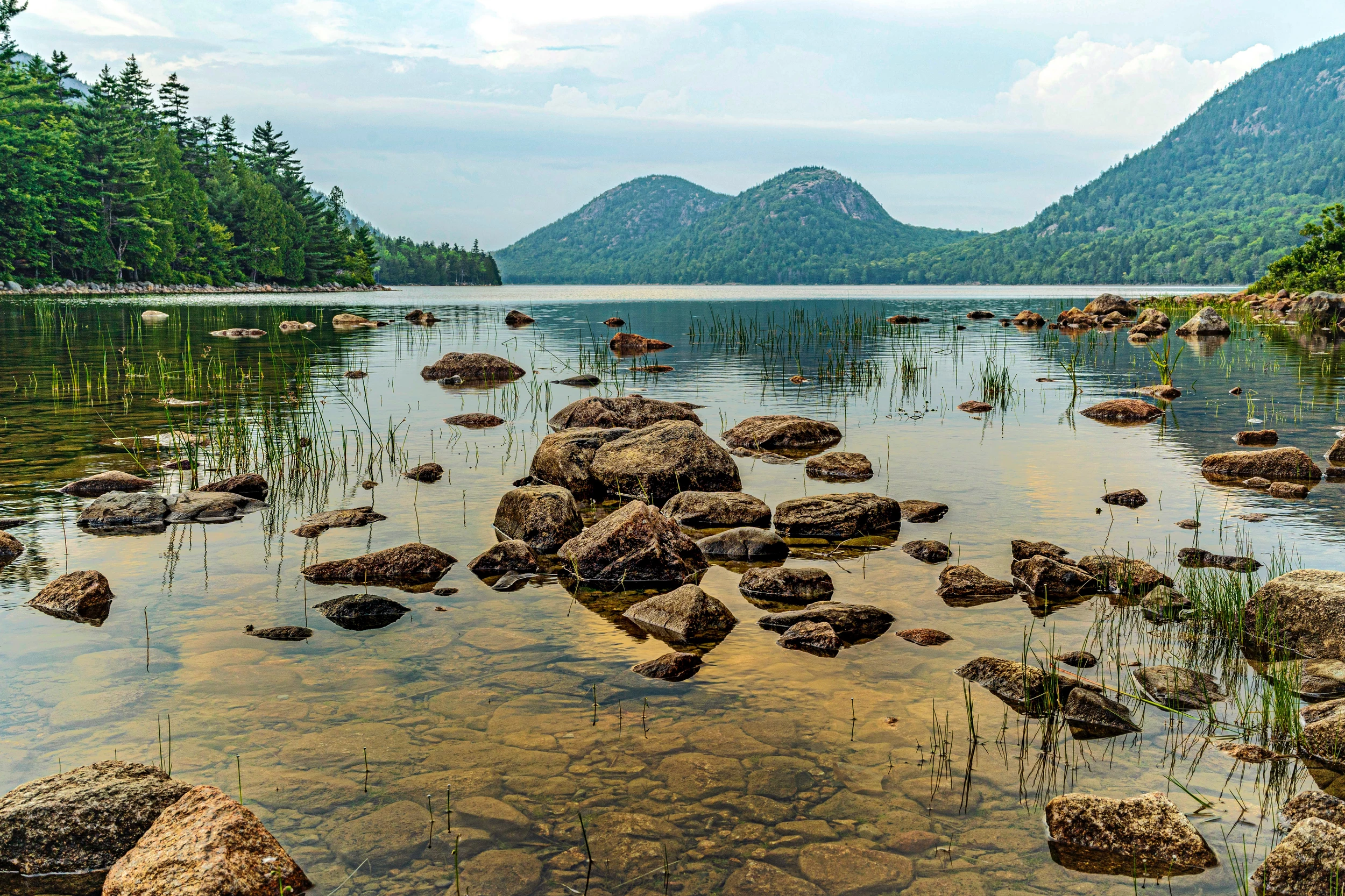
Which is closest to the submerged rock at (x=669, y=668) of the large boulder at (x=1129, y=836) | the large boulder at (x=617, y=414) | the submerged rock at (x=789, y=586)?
the submerged rock at (x=789, y=586)

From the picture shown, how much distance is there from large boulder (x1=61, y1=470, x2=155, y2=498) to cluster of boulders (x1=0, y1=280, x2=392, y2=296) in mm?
80323

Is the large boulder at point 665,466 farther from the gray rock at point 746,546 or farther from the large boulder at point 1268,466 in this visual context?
the large boulder at point 1268,466

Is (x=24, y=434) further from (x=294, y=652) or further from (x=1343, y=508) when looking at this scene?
(x=1343, y=508)

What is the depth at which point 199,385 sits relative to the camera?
22156mm

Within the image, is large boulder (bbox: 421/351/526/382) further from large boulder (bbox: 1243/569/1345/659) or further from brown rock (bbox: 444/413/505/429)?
large boulder (bbox: 1243/569/1345/659)

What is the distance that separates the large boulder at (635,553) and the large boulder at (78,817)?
4.63 meters

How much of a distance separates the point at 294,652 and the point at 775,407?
594 inches

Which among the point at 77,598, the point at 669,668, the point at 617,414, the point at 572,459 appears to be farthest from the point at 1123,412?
the point at 77,598

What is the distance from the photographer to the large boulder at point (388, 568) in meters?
8.71

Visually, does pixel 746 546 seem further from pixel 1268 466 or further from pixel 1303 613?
pixel 1268 466

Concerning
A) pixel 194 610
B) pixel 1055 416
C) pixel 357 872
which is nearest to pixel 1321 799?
pixel 357 872

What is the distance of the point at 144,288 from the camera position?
9681cm

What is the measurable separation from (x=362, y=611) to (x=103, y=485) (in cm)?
607

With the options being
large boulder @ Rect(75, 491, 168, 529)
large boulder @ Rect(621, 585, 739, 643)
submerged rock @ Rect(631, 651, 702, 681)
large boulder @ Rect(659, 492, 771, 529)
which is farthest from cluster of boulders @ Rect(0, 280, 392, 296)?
submerged rock @ Rect(631, 651, 702, 681)
